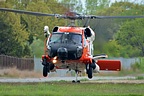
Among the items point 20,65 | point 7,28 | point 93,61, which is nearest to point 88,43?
point 93,61

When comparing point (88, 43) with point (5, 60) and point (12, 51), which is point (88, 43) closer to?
point (5, 60)

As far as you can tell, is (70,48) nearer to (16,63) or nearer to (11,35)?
(16,63)

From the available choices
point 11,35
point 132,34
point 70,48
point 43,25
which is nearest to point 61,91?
point 70,48

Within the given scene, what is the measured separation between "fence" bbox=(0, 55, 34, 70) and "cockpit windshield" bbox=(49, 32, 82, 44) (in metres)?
19.1

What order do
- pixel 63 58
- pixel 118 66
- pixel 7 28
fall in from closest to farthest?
pixel 63 58, pixel 118 66, pixel 7 28

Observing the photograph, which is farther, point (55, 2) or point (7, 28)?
point (55, 2)

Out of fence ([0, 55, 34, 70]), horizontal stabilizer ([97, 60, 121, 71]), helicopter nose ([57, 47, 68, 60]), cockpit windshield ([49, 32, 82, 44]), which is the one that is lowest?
fence ([0, 55, 34, 70])

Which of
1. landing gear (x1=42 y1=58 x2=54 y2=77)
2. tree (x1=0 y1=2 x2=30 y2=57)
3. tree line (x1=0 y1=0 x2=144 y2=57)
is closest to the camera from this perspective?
landing gear (x1=42 y1=58 x2=54 y2=77)

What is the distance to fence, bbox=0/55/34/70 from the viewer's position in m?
54.0

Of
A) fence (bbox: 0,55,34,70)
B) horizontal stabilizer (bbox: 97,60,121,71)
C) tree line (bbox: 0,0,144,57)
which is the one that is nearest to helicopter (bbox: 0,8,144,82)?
horizontal stabilizer (bbox: 97,60,121,71)

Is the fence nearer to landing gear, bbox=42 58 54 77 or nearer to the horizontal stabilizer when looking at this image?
the horizontal stabilizer

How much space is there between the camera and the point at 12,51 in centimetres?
6147

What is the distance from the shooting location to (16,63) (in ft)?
184

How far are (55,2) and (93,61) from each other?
42.0 meters
